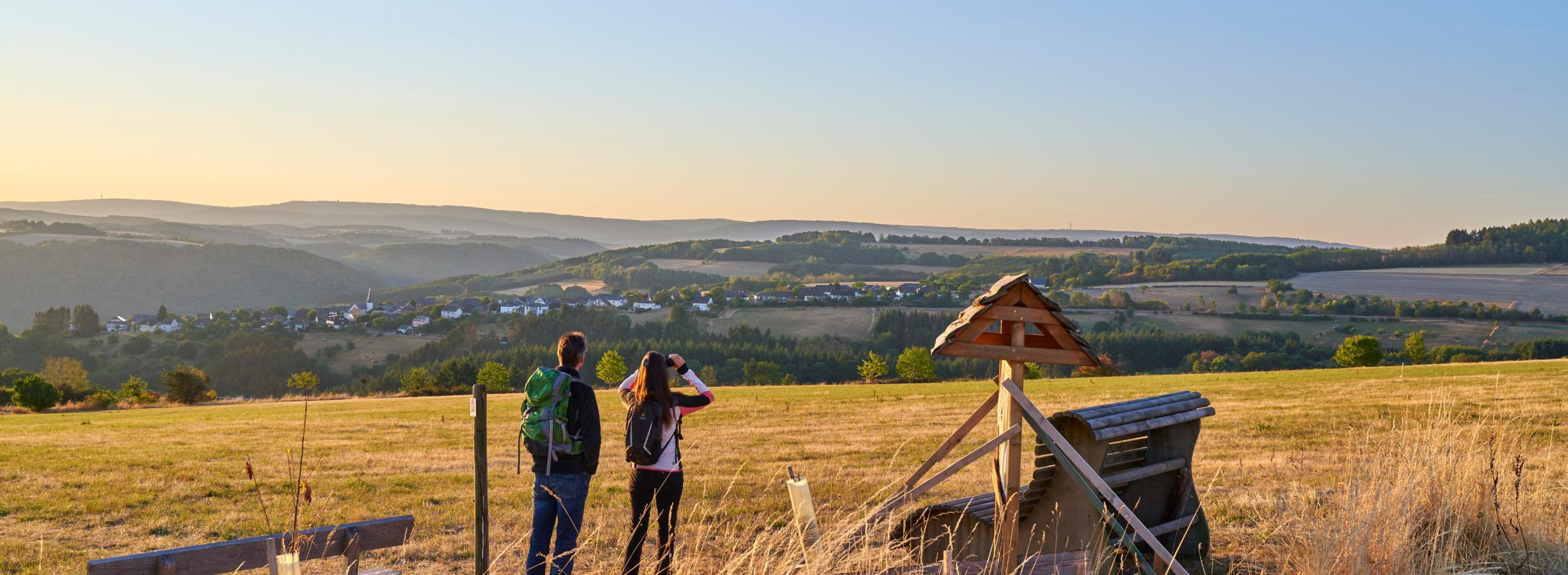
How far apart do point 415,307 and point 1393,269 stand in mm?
156346

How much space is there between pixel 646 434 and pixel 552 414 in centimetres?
66

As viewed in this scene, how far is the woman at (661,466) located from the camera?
21.9ft

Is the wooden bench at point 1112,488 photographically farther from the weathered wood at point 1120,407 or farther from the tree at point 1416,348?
the tree at point 1416,348

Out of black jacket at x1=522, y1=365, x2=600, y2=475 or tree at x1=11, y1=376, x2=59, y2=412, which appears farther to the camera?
tree at x1=11, y1=376, x2=59, y2=412

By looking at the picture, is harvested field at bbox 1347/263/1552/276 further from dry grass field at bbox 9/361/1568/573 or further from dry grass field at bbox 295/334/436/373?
dry grass field at bbox 295/334/436/373

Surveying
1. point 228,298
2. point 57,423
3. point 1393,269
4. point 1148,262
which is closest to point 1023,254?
point 1148,262

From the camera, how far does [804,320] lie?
422 ft

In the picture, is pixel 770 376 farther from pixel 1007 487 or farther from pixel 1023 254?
pixel 1023 254

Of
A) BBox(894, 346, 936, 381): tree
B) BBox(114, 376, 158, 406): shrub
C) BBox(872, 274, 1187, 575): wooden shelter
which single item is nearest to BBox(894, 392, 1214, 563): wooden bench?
BBox(872, 274, 1187, 575): wooden shelter

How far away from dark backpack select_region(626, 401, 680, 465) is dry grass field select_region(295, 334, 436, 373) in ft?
361

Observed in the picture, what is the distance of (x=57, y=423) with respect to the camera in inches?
1145

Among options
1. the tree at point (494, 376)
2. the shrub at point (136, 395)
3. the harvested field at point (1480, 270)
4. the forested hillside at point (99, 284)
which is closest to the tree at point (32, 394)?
→ the shrub at point (136, 395)

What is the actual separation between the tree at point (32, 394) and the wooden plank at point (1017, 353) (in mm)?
49346

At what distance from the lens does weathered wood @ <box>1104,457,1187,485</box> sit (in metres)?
6.44
